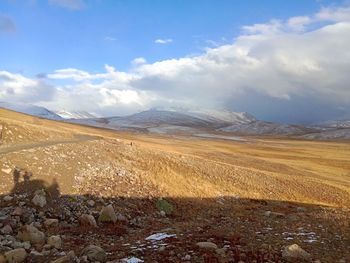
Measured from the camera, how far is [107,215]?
2131 centimetres

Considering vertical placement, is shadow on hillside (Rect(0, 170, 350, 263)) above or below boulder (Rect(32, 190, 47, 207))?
below

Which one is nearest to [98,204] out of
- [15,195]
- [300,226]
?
[15,195]

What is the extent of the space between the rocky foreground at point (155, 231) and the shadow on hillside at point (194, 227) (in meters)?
0.04

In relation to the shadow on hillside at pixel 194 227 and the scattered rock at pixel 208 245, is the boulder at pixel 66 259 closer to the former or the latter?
the shadow on hillside at pixel 194 227

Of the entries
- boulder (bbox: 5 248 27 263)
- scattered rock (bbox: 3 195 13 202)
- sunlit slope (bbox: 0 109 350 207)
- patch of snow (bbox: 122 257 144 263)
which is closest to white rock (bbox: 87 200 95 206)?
sunlit slope (bbox: 0 109 350 207)

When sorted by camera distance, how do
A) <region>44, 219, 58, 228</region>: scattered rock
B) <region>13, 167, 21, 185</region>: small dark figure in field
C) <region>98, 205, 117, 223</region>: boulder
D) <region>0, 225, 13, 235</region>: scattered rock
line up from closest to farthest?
<region>0, 225, 13, 235</region>: scattered rock < <region>44, 219, 58, 228</region>: scattered rock < <region>98, 205, 117, 223</region>: boulder < <region>13, 167, 21, 185</region>: small dark figure in field

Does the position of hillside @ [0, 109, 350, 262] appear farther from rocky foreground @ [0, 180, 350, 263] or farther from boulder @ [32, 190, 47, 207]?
boulder @ [32, 190, 47, 207]

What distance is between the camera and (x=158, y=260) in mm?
14773

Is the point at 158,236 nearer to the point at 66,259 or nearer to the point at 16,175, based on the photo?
the point at 66,259

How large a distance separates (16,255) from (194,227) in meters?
9.24

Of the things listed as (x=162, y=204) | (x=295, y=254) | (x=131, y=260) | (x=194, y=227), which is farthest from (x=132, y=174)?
(x=295, y=254)

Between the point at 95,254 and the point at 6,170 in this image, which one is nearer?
the point at 95,254

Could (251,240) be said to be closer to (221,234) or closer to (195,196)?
(221,234)

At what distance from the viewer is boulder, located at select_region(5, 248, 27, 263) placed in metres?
14.9
